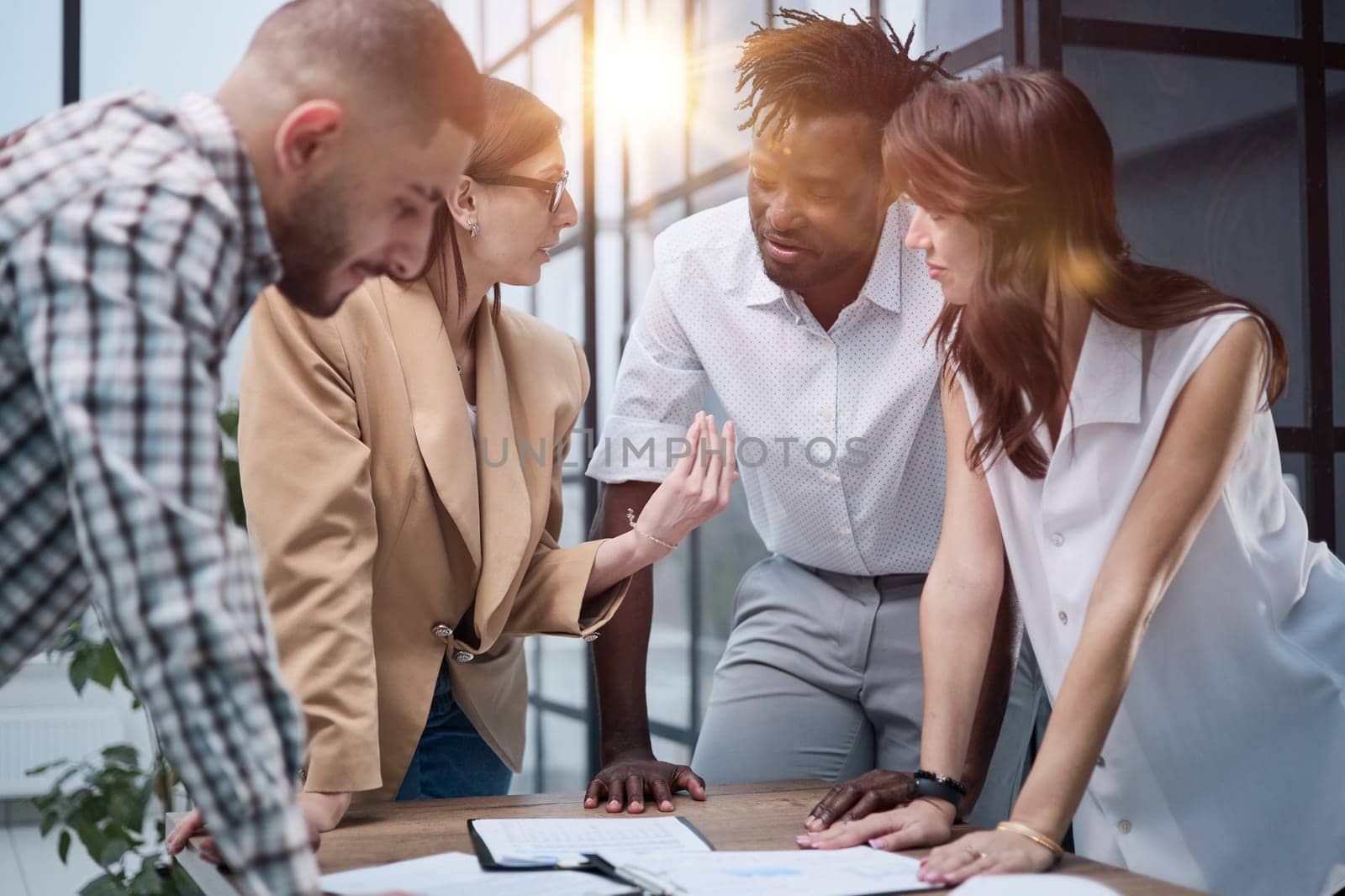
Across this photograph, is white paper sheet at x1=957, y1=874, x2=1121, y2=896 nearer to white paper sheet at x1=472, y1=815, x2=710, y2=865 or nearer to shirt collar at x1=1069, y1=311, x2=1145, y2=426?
white paper sheet at x1=472, y1=815, x2=710, y2=865

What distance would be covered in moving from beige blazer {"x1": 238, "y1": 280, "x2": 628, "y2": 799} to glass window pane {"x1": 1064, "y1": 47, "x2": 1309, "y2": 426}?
4.42 feet

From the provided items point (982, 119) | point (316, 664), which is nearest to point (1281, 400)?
point (982, 119)

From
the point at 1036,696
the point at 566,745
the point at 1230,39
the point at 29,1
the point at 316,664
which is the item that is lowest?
the point at 566,745

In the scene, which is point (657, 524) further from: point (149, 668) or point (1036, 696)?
point (149, 668)

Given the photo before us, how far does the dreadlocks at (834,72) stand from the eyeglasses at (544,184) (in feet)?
1.03

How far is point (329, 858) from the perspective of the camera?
1.25 m

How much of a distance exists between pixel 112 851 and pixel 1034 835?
2580 millimetres

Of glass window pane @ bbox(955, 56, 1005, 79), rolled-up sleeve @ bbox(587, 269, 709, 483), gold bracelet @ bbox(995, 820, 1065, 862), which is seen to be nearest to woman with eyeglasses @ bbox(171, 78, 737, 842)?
rolled-up sleeve @ bbox(587, 269, 709, 483)

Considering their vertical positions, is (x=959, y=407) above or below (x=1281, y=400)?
above

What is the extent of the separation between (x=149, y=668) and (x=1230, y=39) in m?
2.60

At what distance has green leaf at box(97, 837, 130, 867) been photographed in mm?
3062

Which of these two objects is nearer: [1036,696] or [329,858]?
[329,858]

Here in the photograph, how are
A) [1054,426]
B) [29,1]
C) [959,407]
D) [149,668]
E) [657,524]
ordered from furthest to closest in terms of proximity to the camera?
[29,1] → [657,524] → [959,407] → [1054,426] → [149,668]

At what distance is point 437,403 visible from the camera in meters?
1.64
